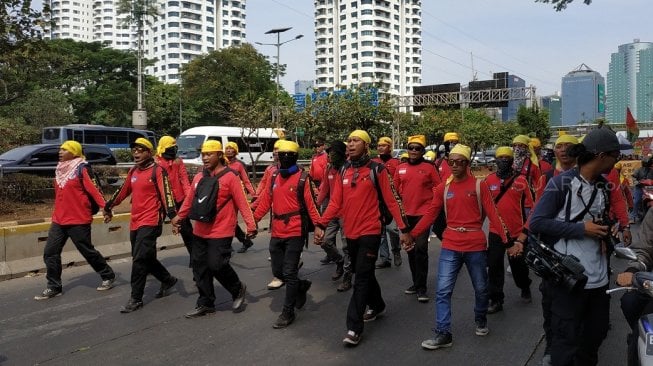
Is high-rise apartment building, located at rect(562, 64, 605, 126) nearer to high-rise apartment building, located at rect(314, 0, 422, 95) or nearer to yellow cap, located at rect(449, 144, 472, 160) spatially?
high-rise apartment building, located at rect(314, 0, 422, 95)

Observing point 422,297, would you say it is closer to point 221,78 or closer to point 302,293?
point 302,293

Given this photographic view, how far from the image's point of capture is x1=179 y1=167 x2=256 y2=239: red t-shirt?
5.76m

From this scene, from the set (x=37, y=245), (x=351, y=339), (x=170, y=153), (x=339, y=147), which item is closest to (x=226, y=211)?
(x=339, y=147)

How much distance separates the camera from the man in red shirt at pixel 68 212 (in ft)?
22.1

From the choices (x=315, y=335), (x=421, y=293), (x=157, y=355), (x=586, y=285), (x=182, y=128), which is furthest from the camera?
(x=182, y=128)

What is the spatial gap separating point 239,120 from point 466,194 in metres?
20.3

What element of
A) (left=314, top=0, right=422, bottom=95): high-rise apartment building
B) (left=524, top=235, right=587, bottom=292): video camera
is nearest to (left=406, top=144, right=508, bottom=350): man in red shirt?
(left=524, top=235, right=587, bottom=292): video camera

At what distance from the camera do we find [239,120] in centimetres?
2447

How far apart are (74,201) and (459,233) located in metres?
4.51

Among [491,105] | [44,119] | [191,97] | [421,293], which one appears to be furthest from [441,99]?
[421,293]

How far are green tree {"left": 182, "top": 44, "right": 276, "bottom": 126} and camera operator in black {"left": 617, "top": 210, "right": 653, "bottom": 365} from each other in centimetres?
5055

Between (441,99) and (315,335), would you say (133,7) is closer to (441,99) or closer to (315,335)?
(441,99)

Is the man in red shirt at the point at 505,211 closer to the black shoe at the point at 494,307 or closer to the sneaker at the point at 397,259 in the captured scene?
the black shoe at the point at 494,307

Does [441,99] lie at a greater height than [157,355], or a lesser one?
greater
